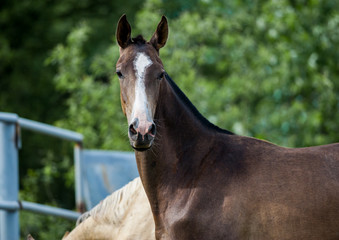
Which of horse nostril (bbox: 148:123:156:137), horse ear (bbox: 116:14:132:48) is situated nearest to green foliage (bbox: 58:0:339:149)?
horse ear (bbox: 116:14:132:48)

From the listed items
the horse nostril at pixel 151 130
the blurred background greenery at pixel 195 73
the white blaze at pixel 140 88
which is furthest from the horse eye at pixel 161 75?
the blurred background greenery at pixel 195 73

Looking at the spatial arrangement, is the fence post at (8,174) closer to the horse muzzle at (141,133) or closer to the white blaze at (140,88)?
the white blaze at (140,88)

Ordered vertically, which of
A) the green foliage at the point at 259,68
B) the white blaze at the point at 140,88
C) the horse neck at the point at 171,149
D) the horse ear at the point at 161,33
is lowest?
the horse neck at the point at 171,149

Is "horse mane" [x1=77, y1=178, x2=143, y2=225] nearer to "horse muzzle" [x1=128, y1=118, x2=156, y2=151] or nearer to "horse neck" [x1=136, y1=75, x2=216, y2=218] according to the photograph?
"horse neck" [x1=136, y1=75, x2=216, y2=218]

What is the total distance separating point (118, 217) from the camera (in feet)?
18.9

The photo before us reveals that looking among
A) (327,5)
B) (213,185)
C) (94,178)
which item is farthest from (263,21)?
(213,185)

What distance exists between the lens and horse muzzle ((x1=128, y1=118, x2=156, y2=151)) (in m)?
4.37

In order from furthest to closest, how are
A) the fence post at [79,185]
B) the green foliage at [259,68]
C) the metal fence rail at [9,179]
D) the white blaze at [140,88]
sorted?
the green foliage at [259,68], the fence post at [79,185], the metal fence rail at [9,179], the white blaze at [140,88]

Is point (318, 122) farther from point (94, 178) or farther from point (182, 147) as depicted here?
point (182, 147)

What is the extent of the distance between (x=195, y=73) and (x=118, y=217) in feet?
30.5

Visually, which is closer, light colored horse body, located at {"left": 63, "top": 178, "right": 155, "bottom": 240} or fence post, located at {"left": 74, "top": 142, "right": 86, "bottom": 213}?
light colored horse body, located at {"left": 63, "top": 178, "right": 155, "bottom": 240}

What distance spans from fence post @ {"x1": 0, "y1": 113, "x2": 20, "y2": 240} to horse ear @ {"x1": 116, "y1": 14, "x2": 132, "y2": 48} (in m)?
1.97

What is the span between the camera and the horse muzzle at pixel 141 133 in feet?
14.3

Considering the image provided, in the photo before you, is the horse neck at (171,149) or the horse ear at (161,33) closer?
the horse neck at (171,149)
